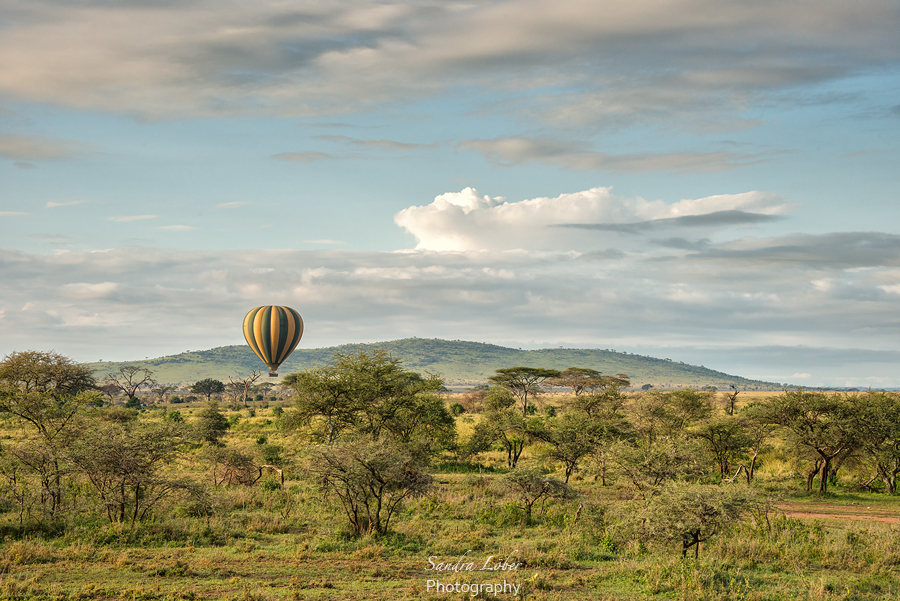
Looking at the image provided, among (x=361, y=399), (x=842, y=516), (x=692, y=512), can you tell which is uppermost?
(x=361, y=399)

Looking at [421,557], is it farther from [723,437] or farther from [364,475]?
[723,437]

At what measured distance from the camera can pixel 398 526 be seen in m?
22.4

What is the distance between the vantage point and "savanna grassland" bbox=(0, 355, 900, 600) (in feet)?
51.4

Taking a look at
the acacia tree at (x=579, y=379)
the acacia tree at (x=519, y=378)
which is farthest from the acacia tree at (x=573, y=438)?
the acacia tree at (x=579, y=379)

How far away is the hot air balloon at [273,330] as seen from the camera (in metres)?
77.1

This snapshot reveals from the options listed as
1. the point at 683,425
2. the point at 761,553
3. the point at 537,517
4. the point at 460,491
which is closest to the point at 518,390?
the point at 683,425

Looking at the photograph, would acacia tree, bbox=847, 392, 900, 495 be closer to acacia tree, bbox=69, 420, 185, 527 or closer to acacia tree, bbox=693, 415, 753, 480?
acacia tree, bbox=693, 415, 753, 480

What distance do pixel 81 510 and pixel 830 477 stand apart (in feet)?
131

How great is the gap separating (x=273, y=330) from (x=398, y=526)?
58.5 m

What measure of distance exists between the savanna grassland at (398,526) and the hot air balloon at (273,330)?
149 ft

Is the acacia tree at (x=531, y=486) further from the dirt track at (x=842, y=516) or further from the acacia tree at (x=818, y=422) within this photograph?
the acacia tree at (x=818, y=422)

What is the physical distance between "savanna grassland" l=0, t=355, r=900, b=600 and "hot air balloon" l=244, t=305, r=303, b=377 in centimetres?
4541

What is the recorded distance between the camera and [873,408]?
3338 cm

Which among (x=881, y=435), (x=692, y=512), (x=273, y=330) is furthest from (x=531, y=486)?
(x=273, y=330)
